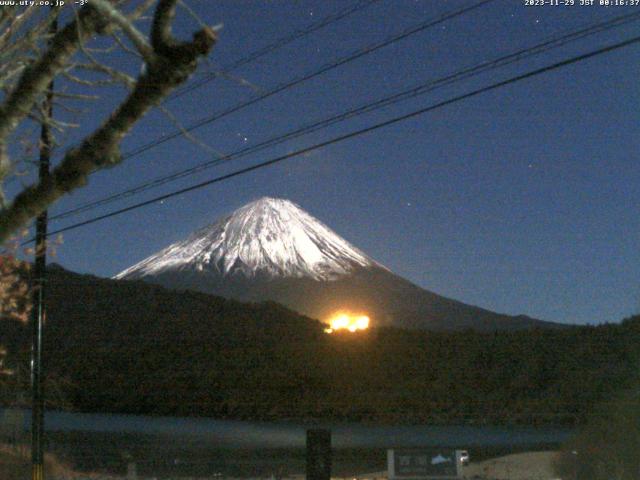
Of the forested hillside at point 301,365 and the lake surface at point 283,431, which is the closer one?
the lake surface at point 283,431

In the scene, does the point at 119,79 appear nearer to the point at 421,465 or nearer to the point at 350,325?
the point at 421,465

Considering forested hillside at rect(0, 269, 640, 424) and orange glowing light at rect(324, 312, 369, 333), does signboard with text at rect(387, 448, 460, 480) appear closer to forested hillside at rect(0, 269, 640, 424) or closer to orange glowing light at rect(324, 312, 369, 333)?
forested hillside at rect(0, 269, 640, 424)

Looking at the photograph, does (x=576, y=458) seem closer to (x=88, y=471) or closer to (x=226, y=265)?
(x=88, y=471)

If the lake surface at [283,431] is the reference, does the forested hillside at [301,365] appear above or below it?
above

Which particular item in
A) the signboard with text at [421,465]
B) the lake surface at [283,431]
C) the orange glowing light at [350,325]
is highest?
the orange glowing light at [350,325]

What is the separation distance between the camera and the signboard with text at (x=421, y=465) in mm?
16453

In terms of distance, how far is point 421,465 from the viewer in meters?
16.6

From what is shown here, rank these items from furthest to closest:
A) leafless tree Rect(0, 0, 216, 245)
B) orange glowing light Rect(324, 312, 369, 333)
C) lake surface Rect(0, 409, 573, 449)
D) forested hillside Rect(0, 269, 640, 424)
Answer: orange glowing light Rect(324, 312, 369, 333) < forested hillside Rect(0, 269, 640, 424) < lake surface Rect(0, 409, 573, 449) < leafless tree Rect(0, 0, 216, 245)

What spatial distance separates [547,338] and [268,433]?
13.3 metres

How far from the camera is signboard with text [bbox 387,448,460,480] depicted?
1645 centimetres

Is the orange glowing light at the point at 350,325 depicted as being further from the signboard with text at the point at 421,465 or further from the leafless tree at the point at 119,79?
the leafless tree at the point at 119,79

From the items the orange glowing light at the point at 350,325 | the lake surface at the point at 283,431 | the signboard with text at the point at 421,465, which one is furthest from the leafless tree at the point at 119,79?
the orange glowing light at the point at 350,325

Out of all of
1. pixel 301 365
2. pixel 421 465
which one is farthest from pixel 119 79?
pixel 301 365

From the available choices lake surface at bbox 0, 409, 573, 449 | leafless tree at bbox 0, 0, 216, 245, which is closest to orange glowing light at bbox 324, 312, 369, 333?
lake surface at bbox 0, 409, 573, 449
